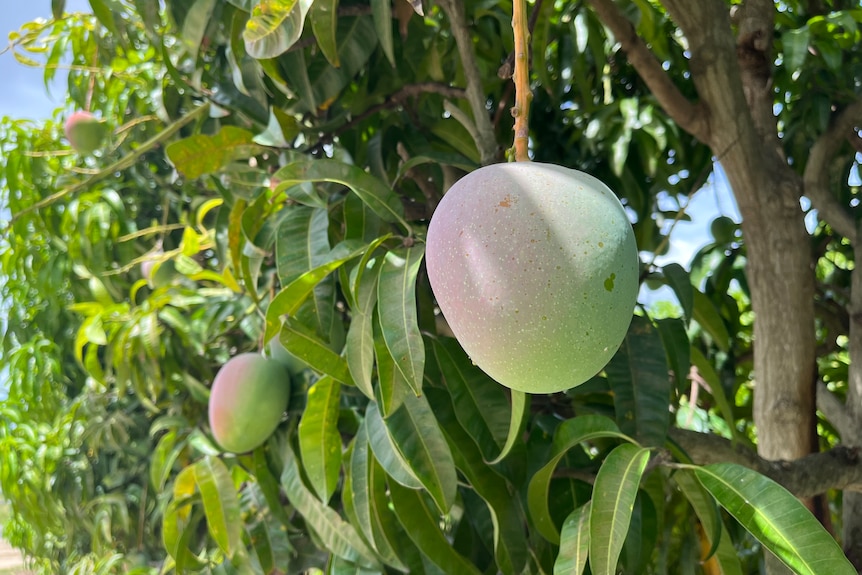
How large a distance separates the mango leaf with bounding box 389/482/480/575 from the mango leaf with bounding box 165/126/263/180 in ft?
1.43

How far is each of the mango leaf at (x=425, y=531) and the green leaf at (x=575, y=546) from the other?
17 cm

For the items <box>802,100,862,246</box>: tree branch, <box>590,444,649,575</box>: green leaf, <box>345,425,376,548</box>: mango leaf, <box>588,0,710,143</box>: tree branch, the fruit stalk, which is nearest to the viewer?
the fruit stalk

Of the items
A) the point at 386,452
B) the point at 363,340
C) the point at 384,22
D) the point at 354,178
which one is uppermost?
the point at 384,22

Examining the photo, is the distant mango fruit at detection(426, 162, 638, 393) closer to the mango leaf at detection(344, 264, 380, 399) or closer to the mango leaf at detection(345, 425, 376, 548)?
the mango leaf at detection(344, 264, 380, 399)

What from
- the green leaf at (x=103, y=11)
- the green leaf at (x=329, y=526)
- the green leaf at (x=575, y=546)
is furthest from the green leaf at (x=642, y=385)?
the green leaf at (x=103, y=11)

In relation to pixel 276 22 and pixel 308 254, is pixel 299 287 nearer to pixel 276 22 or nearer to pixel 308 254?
pixel 308 254

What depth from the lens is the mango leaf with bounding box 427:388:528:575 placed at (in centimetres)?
62

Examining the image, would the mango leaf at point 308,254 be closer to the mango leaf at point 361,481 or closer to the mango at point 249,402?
the mango leaf at point 361,481

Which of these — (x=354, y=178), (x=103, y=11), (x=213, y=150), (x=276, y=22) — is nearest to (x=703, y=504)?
(x=354, y=178)

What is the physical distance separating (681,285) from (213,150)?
563 millimetres

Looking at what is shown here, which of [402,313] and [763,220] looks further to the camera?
[763,220]

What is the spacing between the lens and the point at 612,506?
483mm

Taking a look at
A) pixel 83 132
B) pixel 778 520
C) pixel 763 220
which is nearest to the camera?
pixel 778 520

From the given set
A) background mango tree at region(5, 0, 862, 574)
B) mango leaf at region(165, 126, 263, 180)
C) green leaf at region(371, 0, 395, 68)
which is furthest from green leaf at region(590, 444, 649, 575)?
mango leaf at region(165, 126, 263, 180)
